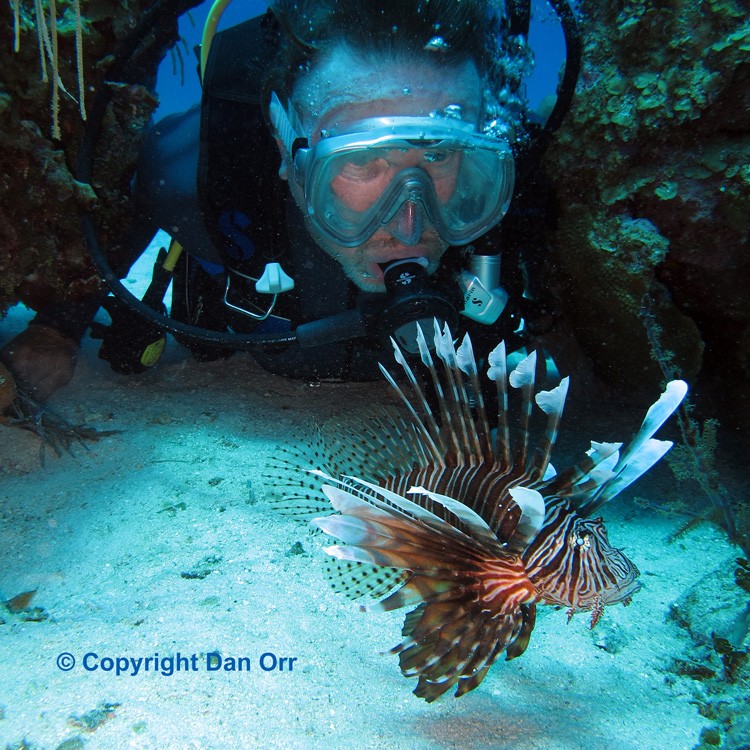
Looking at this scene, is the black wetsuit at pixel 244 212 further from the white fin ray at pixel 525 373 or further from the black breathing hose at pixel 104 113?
the white fin ray at pixel 525 373

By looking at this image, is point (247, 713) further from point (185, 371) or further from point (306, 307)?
point (185, 371)

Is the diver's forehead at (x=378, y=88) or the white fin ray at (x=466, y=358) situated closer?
the white fin ray at (x=466, y=358)

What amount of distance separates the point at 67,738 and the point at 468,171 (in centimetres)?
294

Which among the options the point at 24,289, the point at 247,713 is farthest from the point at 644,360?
the point at 24,289

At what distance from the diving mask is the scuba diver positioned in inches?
0.4

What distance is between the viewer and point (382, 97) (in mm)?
2594

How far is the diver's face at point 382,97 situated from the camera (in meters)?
2.60

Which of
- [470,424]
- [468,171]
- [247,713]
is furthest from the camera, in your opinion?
[468,171]

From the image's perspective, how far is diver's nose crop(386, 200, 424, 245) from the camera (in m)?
2.81

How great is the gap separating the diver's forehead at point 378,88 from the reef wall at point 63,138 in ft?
4.42

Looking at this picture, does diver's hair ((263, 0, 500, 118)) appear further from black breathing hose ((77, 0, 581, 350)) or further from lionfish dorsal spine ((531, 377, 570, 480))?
lionfish dorsal spine ((531, 377, 570, 480))

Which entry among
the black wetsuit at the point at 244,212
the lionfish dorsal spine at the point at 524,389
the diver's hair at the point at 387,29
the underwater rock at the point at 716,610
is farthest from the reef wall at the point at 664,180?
the lionfish dorsal spine at the point at 524,389

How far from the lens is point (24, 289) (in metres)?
3.74

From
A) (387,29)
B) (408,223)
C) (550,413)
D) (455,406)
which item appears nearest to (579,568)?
(550,413)
